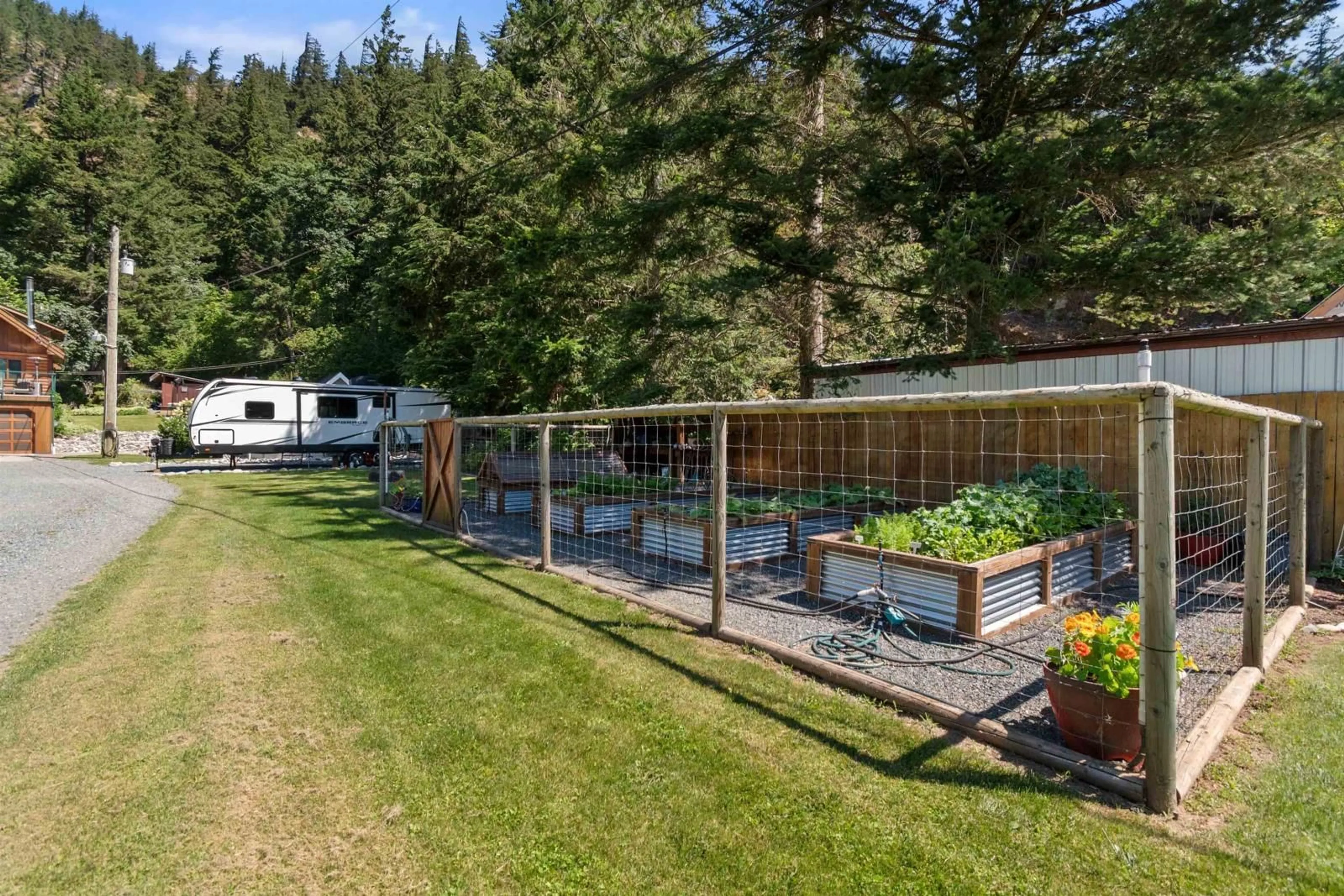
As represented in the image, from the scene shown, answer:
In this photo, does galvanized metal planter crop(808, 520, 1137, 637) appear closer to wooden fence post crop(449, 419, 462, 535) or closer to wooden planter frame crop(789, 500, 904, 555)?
wooden planter frame crop(789, 500, 904, 555)

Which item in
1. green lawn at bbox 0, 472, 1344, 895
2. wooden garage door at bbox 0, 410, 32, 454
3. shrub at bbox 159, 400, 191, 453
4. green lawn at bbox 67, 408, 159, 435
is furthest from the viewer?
green lawn at bbox 67, 408, 159, 435

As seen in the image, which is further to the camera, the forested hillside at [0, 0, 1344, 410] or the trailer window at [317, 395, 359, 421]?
the trailer window at [317, 395, 359, 421]

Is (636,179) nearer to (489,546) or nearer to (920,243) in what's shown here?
(920,243)

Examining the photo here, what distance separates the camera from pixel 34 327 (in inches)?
1149

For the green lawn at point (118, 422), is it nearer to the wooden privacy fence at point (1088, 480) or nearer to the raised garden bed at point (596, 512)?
the wooden privacy fence at point (1088, 480)

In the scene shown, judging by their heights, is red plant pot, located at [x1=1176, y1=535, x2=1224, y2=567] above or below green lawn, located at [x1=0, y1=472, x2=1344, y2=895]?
above

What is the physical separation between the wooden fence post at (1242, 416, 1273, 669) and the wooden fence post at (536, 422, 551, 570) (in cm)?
540

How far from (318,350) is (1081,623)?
3815cm

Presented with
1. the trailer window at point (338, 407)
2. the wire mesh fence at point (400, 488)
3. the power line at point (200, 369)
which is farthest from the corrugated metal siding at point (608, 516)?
the power line at point (200, 369)

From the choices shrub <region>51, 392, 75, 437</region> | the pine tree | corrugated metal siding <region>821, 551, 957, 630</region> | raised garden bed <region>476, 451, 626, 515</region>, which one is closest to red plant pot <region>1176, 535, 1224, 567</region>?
corrugated metal siding <region>821, 551, 957, 630</region>

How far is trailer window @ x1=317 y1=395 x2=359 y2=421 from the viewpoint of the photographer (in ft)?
72.1

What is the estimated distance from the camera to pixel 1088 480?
7.51 metres

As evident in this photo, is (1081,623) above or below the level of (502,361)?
below

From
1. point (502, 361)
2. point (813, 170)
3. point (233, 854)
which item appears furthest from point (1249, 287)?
point (502, 361)
